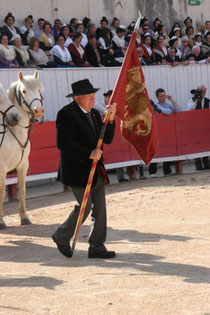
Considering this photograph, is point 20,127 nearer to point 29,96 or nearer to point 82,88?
point 29,96

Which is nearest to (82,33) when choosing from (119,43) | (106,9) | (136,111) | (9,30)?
(119,43)

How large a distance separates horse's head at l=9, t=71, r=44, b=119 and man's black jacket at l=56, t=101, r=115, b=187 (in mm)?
2188

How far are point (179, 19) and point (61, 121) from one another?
17.1 meters

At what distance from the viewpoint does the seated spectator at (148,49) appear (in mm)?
17578

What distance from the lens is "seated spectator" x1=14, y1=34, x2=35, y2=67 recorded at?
45.7 ft

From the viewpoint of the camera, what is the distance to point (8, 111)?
8.11m

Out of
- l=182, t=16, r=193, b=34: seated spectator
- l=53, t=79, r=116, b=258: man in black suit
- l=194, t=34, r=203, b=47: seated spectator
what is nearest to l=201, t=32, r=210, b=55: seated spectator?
l=194, t=34, r=203, b=47: seated spectator

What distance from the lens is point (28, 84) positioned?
8648mm

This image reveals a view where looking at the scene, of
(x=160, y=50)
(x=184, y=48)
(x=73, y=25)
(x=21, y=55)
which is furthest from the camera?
(x=184, y=48)

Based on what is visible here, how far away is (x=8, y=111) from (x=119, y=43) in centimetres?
950

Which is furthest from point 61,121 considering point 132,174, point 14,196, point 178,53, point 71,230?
point 178,53

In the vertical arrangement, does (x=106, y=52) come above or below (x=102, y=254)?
above

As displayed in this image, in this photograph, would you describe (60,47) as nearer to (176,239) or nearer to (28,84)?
(28,84)

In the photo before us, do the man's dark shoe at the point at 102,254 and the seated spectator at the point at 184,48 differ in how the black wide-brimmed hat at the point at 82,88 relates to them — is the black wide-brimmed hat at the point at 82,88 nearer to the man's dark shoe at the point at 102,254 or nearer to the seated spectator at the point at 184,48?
the man's dark shoe at the point at 102,254
